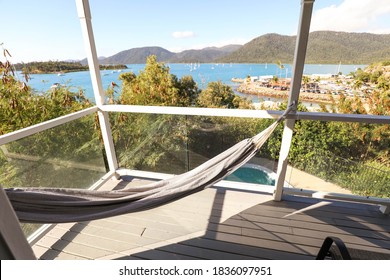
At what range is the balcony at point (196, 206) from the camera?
167 centimetres

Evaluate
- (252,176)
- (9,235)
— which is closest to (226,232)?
(252,176)

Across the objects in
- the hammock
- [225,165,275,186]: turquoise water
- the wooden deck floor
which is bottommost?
the wooden deck floor

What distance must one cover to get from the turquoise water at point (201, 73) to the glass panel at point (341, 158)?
30.1 inches

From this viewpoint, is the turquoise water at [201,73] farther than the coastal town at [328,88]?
No

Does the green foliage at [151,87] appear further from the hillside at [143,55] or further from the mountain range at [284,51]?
the mountain range at [284,51]

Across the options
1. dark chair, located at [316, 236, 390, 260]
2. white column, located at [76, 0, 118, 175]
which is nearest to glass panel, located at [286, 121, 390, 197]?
dark chair, located at [316, 236, 390, 260]

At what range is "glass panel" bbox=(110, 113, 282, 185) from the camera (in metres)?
2.35

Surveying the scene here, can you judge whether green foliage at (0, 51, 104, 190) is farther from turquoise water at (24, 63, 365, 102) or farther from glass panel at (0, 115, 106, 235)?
turquoise water at (24, 63, 365, 102)

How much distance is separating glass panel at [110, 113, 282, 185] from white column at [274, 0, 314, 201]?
0.45ft

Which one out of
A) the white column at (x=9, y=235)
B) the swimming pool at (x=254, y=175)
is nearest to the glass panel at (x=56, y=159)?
the white column at (x=9, y=235)

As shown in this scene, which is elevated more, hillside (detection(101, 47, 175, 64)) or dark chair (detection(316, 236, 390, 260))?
hillside (detection(101, 47, 175, 64))

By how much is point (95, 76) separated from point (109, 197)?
145 cm

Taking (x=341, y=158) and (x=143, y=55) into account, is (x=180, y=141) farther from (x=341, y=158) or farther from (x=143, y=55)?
(x=143, y=55)
